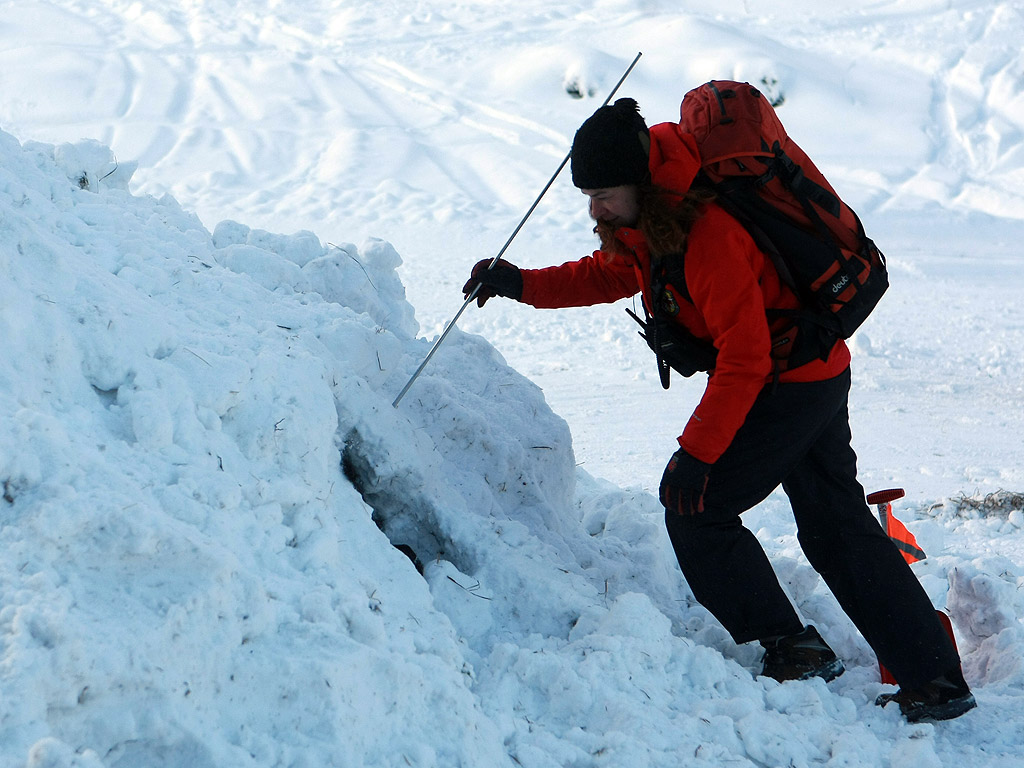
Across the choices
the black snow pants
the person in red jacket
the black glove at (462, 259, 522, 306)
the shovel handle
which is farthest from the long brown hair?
the shovel handle

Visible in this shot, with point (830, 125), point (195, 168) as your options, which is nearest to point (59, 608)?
point (195, 168)

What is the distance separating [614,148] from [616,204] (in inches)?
6.5

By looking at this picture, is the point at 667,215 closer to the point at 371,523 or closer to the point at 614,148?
the point at 614,148

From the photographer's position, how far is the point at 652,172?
252 cm

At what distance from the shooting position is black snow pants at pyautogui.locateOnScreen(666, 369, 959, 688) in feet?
8.93

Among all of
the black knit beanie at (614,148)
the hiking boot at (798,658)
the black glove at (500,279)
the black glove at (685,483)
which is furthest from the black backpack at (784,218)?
the hiking boot at (798,658)

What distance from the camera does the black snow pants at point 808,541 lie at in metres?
2.72

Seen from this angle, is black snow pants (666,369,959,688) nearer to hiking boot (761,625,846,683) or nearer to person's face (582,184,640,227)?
hiking boot (761,625,846,683)

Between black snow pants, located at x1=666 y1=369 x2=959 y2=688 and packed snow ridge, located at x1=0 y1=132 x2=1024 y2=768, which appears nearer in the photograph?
packed snow ridge, located at x1=0 y1=132 x2=1024 y2=768

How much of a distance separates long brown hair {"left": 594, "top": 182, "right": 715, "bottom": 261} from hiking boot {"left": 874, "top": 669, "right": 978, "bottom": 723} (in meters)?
1.45

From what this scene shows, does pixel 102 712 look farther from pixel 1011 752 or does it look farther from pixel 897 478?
pixel 897 478

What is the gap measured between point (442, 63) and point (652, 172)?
47.8ft

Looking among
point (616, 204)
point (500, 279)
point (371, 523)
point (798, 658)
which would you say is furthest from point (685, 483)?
point (500, 279)

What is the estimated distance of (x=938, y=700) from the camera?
8.87 ft
